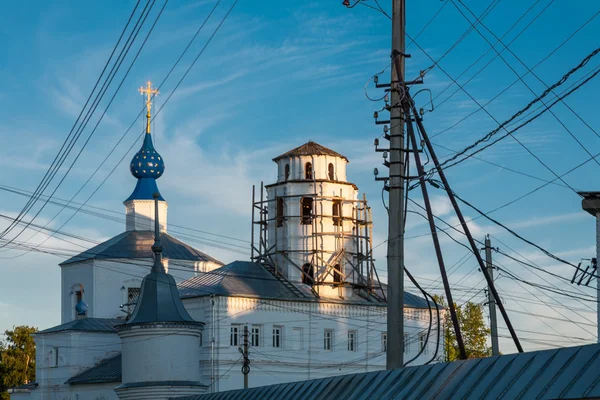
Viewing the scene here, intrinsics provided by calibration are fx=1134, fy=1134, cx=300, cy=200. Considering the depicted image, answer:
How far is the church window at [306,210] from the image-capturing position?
50594 mm

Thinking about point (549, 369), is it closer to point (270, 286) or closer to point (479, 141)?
point (479, 141)

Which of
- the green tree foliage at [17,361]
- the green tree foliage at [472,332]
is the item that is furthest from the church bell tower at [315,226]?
the green tree foliage at [17,361]

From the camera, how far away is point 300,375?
158 feet

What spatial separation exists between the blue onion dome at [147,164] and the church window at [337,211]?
1111 cm

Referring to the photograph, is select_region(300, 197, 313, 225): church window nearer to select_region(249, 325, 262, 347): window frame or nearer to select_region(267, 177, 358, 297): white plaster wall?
select_region(267, 177, 358, 297): white plaster wall

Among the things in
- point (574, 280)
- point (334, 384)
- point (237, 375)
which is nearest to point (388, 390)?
point (334, 384)

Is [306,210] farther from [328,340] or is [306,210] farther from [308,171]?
[328,340]

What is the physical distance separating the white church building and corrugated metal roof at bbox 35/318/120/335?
0.05 metres

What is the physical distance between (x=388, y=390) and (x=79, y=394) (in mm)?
36121

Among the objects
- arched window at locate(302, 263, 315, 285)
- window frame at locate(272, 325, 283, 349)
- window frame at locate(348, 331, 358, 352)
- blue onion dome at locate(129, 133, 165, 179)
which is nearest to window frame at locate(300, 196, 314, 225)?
arched window at locate(302, 263, 315, 285)

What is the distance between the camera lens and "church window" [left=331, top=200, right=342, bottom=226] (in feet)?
167

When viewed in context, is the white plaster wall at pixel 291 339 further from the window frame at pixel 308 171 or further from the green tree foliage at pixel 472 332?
the green tree foliage at pixel 472 332

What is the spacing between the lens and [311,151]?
50.8m

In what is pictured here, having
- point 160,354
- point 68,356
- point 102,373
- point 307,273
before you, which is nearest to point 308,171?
point 307,273
